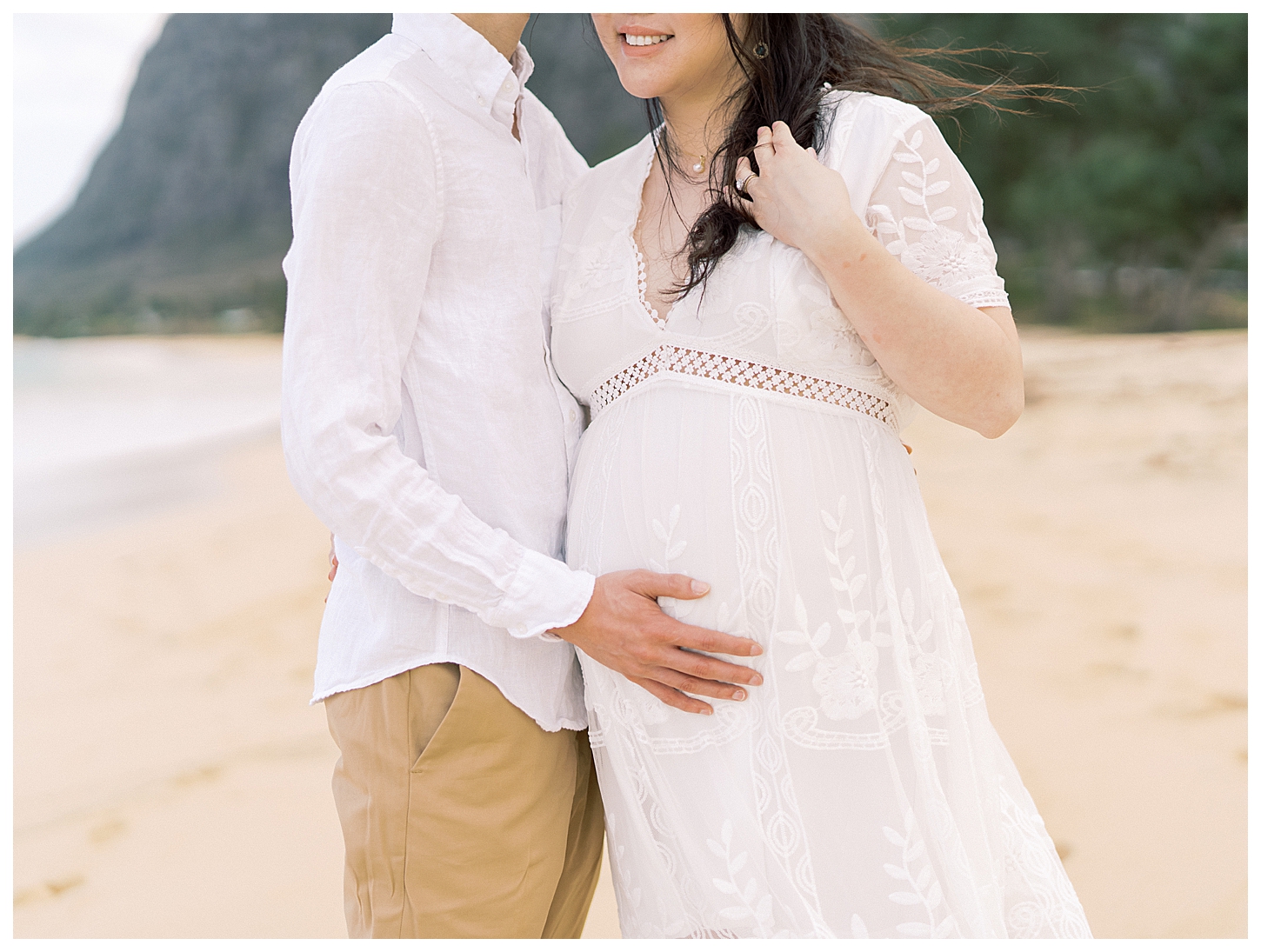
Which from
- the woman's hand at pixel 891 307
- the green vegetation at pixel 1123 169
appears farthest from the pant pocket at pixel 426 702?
the green vegetation at pixel 1123 169

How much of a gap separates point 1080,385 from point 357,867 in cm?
923

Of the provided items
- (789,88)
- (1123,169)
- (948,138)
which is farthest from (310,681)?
(1123,169)

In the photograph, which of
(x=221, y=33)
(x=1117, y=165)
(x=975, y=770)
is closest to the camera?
(x=975, y=770)

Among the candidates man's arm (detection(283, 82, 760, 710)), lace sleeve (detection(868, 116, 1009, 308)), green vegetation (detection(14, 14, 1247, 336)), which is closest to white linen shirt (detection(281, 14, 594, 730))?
man's arm (detection(283, 82, 760, 710))

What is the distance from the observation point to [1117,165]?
1316 centimetres

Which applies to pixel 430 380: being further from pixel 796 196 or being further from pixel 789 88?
pixel 789 88

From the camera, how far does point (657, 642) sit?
4.08 feet

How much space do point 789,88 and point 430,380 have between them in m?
0.64

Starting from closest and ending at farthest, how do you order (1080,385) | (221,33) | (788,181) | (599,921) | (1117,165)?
1. (788,181)
2. (599,921)
3. (1080,385)
4. (1117,165)
5. (221,33)

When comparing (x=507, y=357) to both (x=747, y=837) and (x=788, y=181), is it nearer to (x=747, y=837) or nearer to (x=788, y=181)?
(x=788, y=181)

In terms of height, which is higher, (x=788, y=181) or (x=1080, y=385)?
(x=788, y=181)

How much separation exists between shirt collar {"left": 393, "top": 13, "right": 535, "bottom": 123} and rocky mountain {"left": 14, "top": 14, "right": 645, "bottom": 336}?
17.6 m
